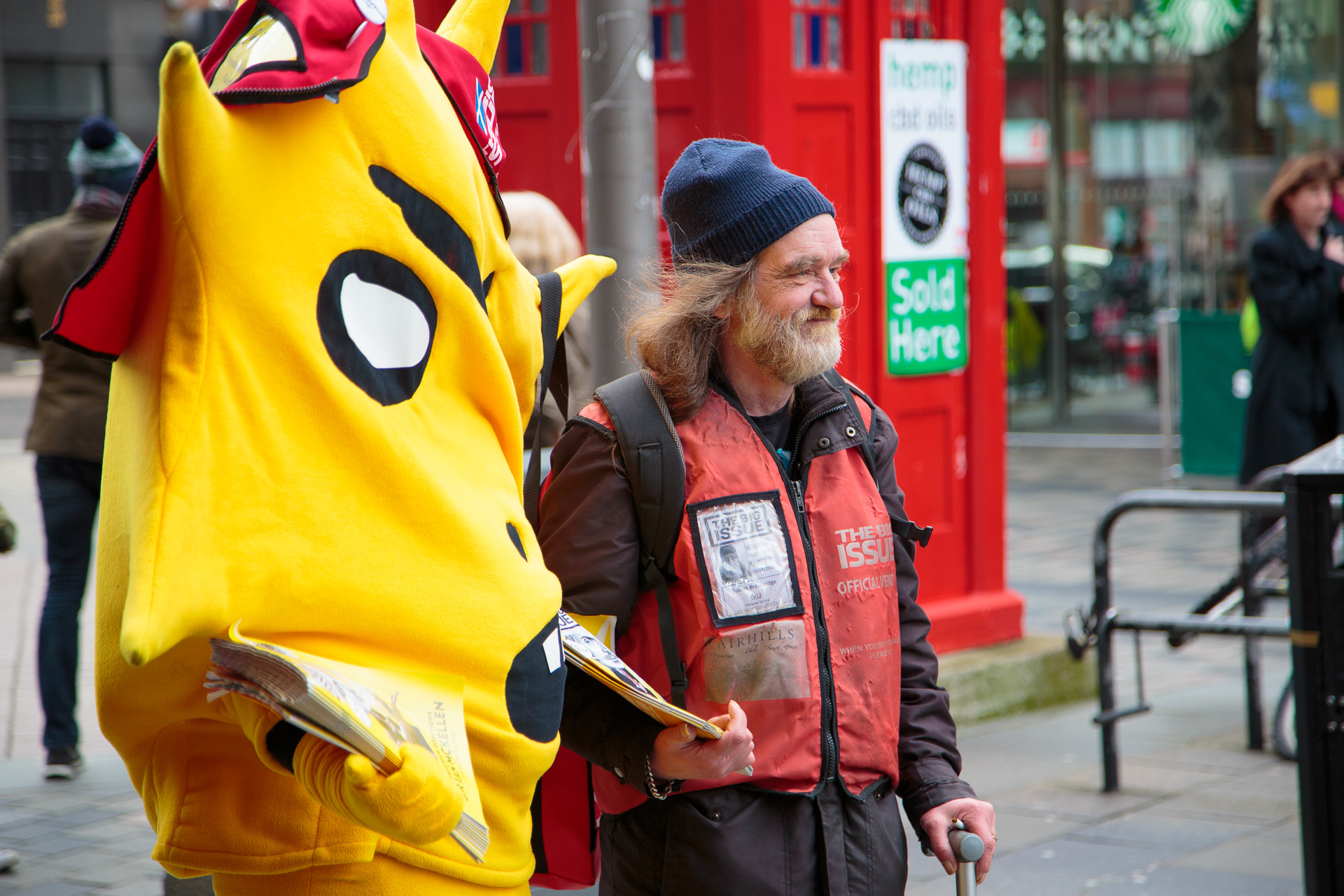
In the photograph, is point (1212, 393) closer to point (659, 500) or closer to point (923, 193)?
point (923, 193)

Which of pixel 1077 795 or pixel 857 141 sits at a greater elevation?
pixel 857 141

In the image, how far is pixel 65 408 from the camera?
5027 millimetres

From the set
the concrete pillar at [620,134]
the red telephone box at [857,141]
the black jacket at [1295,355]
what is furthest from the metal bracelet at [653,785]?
the black jacket at [1295,355]

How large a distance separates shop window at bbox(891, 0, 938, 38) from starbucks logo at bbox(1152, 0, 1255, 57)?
10.4 meters

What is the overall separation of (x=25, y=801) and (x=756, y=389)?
3413 millimetres

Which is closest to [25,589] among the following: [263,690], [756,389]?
[756,389]

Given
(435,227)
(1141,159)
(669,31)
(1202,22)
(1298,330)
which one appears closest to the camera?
(435,227)

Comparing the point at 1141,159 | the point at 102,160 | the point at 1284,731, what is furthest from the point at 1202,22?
the point at 102,160

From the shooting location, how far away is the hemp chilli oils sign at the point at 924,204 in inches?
223

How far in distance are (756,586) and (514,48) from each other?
3.72m

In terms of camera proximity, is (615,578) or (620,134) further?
(620,134)

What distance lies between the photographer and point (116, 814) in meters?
4.61

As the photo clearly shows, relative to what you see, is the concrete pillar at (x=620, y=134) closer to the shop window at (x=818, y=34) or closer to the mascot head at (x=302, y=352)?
the shop window at (x=818, y=34)

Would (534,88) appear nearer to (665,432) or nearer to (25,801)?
(25,801)
